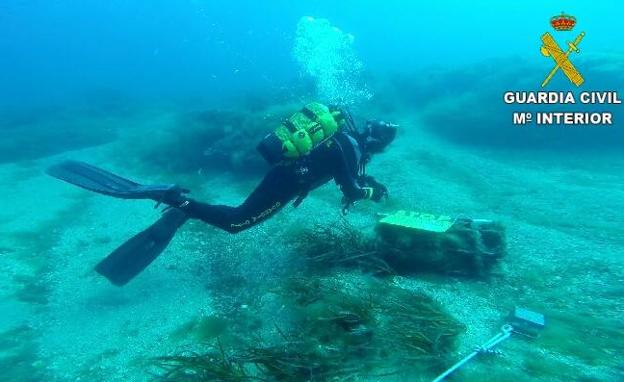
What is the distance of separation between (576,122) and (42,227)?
17000 mm

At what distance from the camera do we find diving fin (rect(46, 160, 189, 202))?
5930 mm

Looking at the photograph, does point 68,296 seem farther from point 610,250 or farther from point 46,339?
point 610,250

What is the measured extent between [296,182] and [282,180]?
215mm

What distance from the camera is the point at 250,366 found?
4.27 metres

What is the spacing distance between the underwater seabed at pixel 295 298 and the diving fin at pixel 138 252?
0.39 meters

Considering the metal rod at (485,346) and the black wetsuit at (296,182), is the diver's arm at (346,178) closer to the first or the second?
the black wetsuit at (296,182)

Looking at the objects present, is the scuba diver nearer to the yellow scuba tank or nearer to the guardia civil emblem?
the yellow scuba tank

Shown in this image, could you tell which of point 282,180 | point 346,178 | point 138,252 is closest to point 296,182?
point 282,180

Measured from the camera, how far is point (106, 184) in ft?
20.7

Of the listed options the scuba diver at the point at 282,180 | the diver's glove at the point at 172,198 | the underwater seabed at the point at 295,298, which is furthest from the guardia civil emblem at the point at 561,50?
the diver's glove at the point at 172,198

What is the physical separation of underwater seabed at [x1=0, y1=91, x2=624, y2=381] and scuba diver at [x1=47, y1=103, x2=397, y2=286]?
0.66m

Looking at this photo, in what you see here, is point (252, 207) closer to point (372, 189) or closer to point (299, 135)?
point (299, 135)

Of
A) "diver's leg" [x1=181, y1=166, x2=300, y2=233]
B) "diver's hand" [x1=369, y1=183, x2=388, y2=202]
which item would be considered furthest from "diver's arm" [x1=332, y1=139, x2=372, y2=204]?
"diver's leg" [x1=181, y1=166, x2=300, y2=233]

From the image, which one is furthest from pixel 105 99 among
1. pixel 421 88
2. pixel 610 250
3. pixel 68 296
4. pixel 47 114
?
pixel 610 250
